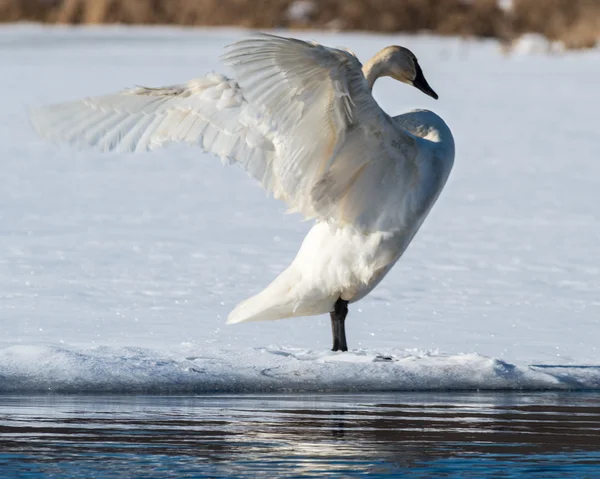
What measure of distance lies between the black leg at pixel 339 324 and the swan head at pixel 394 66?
101cm

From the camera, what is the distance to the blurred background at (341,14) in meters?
29.8

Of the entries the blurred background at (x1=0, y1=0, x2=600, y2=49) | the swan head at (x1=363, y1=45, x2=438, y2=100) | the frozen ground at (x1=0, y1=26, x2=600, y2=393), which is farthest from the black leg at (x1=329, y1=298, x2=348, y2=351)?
the blurred background at (x1=0, y1=0, x2=600, y2=49)

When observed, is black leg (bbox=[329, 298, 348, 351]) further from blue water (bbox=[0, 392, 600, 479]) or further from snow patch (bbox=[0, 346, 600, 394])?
blue water (bbox=[0, 392, 600, 479])

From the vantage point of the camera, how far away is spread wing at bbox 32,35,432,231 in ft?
16.4

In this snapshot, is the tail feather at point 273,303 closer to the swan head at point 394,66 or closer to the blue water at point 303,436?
the blue water at point 303,436

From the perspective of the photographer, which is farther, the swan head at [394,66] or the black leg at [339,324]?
the swan head at [394,66]

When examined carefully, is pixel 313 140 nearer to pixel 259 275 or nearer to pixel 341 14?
pixel 259 275

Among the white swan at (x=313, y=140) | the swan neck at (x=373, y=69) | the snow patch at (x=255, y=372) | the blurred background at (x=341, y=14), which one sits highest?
the blurred background at (x=341, y=14)

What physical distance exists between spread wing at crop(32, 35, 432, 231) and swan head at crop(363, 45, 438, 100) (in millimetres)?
542

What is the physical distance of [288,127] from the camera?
5.28m

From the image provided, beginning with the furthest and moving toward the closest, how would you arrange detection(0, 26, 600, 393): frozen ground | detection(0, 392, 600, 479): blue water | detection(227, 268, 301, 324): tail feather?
1. detection(227, 268, 301, 324): tail feather
2. detection(0, 26, 600, 393): frozen ground
3. detection(0, 392, 600, 479): blue water

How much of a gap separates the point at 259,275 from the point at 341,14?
951 inches

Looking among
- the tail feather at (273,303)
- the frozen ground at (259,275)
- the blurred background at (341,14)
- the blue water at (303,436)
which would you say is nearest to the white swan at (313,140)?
the tail feather at (273,303)

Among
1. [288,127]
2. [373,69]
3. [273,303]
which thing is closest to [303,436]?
[288,127]
